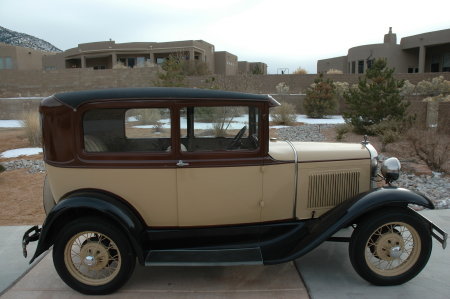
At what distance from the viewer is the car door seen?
10.7ft

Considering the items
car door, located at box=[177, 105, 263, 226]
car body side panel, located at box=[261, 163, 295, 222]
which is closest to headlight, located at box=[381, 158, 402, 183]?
car body side panel, located at box=[261, 163, 295, 222]

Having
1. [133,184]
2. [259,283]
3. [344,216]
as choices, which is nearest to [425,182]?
[344,216]

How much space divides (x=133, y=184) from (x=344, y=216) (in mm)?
1822

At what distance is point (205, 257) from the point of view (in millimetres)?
3195

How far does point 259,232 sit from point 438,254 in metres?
1.97

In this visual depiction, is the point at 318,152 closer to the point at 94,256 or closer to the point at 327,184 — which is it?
the point at 327,184

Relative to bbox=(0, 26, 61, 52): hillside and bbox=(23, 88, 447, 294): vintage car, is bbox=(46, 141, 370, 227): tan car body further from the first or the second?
bbox=(0, 26, 61, 52): hillside

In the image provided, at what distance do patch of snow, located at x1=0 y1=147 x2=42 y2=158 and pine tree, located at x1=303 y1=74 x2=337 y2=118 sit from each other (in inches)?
542

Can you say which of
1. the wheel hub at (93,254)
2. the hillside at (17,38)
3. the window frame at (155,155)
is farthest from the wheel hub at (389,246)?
the hillside at (17,38)

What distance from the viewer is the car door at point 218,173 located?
10.7 feet

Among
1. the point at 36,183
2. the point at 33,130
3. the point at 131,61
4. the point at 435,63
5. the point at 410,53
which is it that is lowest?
the point at 36,183

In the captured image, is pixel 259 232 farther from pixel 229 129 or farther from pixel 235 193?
pixel 229 129

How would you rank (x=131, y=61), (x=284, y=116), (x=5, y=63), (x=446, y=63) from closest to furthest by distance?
(x=284, y=116) < (x=446, y=63) < (x=5, y=63) < (x=131, y=61)

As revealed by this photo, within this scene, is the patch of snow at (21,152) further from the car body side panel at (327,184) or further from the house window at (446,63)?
the house window at (446,63)
